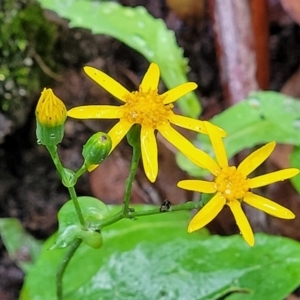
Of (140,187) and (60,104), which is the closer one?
(60,104)

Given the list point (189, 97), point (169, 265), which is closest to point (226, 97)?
point (189, 97)

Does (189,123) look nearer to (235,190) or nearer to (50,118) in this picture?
(235,190)

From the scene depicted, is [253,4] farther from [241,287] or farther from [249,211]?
[241,287]

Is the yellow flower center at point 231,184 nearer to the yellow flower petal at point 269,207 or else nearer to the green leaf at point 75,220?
the yellow flower petal at point 269,207

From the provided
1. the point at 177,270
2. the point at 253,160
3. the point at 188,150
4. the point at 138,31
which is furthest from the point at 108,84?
the point at 138,31

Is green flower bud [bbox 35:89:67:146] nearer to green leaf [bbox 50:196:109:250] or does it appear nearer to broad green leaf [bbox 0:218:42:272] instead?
green leaf [bbox 50:196:109:250]
